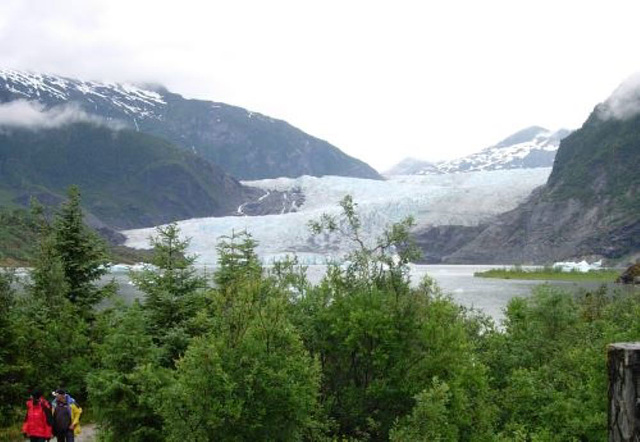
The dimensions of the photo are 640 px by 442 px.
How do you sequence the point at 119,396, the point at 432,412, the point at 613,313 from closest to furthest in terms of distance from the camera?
the point at 432,412, the point at 119,396, the point at 613,313

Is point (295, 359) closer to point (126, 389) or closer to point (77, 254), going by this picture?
point (126, 389)

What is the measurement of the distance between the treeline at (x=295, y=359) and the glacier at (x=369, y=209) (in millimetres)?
86371

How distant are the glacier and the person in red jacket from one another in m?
92.1

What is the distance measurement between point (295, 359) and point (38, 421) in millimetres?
6252

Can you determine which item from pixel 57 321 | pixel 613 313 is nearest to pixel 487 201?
pixel 613 313

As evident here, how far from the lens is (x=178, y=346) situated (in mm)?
16422

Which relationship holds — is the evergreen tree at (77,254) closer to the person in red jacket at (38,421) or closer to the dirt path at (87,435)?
the dirt path at (87,435)

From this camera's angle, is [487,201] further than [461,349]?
Yes

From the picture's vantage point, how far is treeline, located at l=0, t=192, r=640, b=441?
1133cm

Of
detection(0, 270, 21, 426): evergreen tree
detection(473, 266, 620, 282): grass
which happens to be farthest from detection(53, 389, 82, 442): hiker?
detection(473, 266, 620, 282): grass

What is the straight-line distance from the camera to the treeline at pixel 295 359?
11.3 m

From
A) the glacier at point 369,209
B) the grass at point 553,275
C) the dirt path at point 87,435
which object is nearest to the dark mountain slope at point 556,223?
the glacier at point 369,209

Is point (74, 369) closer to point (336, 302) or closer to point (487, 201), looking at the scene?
point (336, 302)

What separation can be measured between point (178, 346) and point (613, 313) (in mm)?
18847
